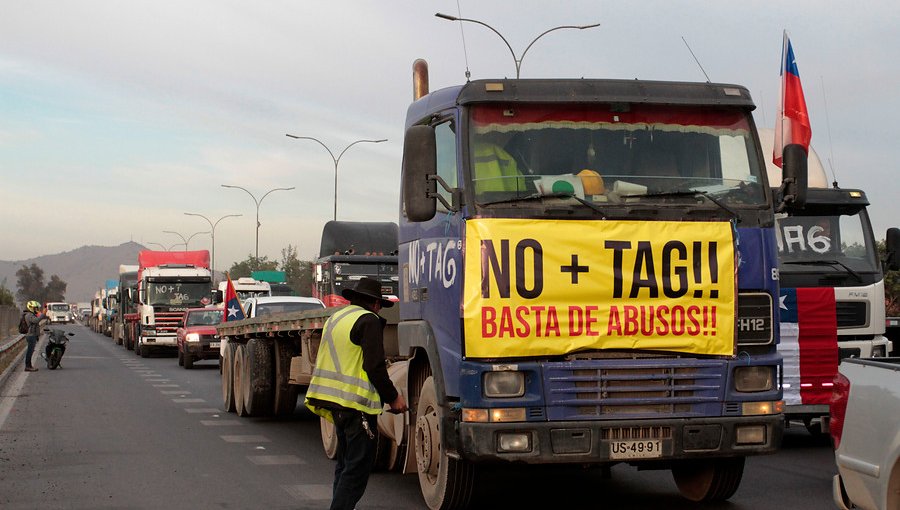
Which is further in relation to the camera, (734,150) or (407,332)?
(407,332)

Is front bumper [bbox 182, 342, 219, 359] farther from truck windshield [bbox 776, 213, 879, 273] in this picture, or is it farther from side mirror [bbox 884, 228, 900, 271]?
side mirror [bbox 884, 228, 900, 271]

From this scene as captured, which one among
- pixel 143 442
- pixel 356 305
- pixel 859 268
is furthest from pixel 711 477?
pixel 143 442

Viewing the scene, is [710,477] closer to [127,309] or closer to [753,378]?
[753,378]

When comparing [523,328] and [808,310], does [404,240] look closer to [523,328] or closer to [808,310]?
[523,328]

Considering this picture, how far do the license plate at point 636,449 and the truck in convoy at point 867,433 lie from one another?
167 cm

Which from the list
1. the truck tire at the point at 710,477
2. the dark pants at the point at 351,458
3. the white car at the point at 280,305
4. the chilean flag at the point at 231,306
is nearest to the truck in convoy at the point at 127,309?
the chilean flag at the point at 231,306

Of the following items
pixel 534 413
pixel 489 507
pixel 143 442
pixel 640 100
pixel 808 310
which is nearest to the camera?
pixel 534 413

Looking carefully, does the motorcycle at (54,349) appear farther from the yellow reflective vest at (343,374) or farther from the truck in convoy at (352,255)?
the yellow reflective vest at (343,374)

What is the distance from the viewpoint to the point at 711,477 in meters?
10.0

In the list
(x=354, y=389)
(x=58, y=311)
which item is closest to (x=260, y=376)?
(x=354, y=389)

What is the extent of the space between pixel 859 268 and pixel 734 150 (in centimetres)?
510

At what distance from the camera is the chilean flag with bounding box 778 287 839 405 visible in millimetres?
13375

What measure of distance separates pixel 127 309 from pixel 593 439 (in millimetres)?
45486

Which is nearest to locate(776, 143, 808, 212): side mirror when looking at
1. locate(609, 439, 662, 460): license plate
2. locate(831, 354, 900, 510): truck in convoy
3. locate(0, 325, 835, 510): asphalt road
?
locate(609, 439, 662, 460): license plate
